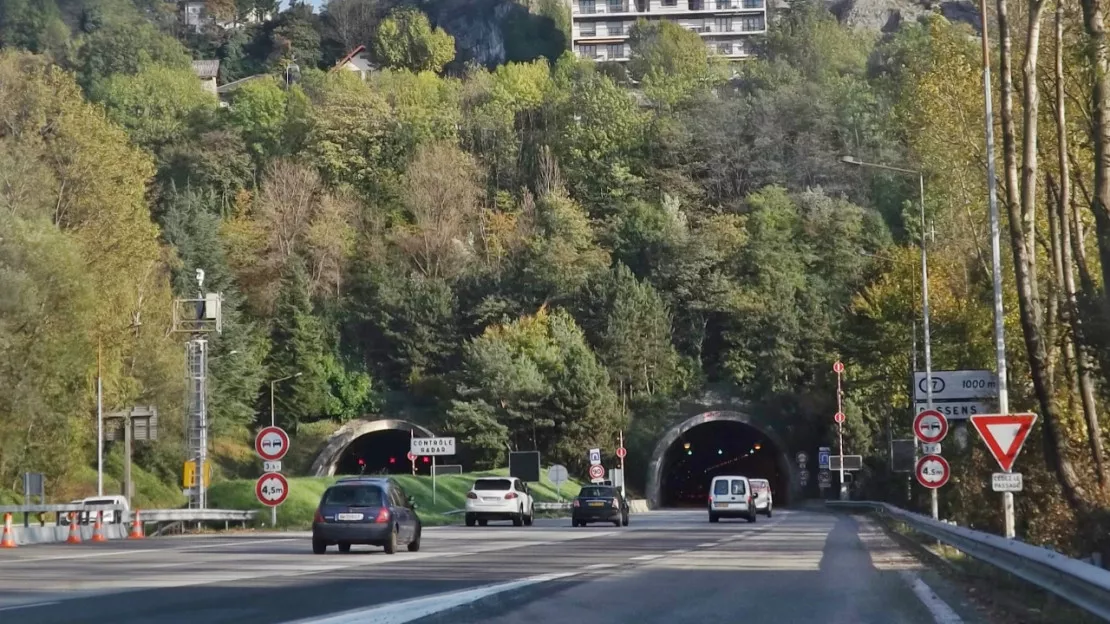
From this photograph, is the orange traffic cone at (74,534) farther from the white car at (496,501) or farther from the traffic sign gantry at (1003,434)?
the traffic sign gantry at (1003,434)

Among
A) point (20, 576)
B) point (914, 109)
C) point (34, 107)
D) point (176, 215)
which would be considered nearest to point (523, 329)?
point (176, 215)

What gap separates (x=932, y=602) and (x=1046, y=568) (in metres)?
2.67

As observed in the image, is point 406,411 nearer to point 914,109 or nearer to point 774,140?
point 774,140

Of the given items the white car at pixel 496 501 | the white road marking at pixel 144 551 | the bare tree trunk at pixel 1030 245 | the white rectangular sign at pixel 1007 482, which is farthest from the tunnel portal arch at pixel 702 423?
the white rectangular sign at pixel 1007 482

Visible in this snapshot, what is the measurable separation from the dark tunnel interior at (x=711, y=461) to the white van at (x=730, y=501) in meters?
43.6

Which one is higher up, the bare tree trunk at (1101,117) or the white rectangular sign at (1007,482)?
the bare tree trunk at (1101,117)

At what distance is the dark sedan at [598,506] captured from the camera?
1975 inches

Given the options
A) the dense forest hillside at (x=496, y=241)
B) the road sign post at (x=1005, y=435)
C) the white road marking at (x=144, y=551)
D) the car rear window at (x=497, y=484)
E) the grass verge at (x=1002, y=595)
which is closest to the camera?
the grass verge at (x=1002, y=595)

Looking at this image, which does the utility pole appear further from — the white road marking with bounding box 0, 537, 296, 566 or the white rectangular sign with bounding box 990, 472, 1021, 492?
the white road marking with bounding box 0, 537, 296, 566

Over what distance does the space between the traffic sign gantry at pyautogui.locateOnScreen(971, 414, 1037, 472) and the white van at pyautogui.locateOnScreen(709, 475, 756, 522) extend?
→ 29986 mm

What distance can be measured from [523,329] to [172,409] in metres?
29.9

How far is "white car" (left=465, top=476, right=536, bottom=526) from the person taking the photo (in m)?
50.9

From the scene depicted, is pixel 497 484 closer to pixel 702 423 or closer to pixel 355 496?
pixel 355 496

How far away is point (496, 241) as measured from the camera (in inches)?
4473
